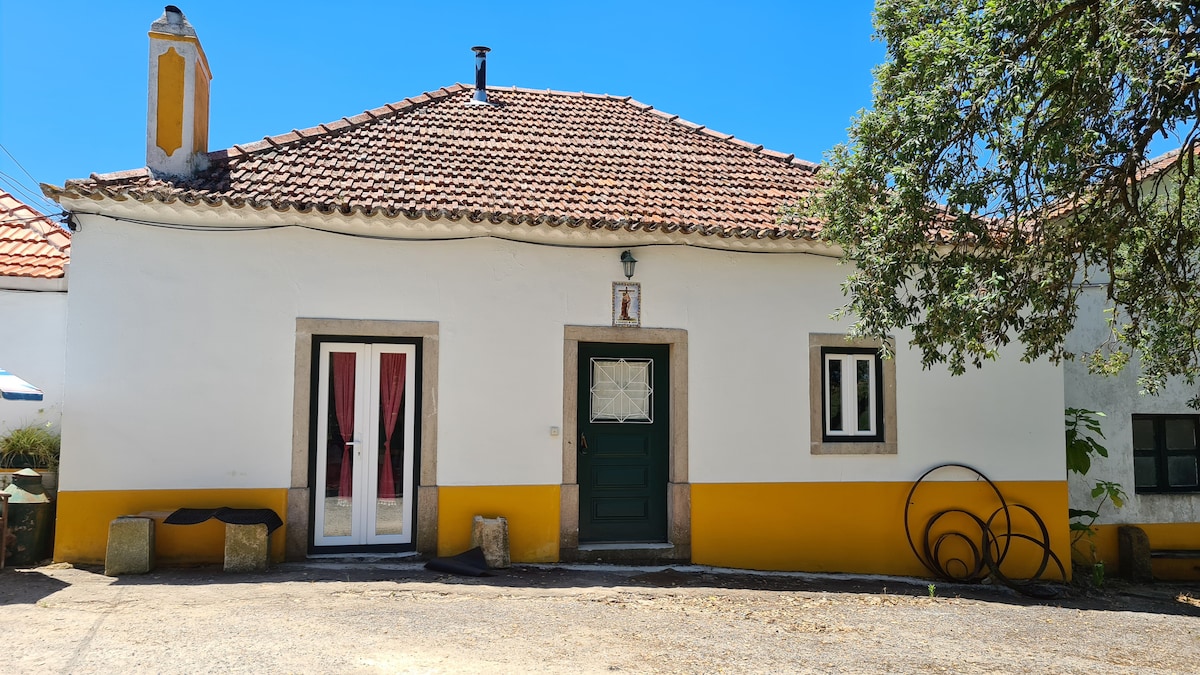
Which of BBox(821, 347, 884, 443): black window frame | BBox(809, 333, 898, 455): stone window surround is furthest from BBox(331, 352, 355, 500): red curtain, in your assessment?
BBox(821, 347, 884, 443): black window frame

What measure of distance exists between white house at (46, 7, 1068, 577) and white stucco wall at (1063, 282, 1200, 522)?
171 centimetres

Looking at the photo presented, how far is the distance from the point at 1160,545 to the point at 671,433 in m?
6.98

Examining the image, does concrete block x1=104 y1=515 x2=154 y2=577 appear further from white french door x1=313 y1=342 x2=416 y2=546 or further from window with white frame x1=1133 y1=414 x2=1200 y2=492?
window with white frame x1=1133 y1=414 x2=1200 y2=492

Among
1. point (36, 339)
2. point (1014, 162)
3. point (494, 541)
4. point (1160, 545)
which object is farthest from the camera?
point (1160, 545)

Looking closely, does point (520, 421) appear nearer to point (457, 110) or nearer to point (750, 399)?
point (750, 399)

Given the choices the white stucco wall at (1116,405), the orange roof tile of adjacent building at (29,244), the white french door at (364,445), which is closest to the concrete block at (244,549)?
the white french door at (364,445)

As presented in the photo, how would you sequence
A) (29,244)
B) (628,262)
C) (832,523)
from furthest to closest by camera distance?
(29,244) < (832,523) < (628,262)

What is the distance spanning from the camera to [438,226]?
7.90 m

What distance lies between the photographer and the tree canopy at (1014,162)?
5.18 metres

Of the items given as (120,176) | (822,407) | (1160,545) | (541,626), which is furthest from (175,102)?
(1160,545)

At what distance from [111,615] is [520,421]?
3.64m

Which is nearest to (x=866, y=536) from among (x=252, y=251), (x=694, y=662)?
(x=694, y=662)

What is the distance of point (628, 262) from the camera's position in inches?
333

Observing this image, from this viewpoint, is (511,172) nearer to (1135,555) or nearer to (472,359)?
(472,359)
